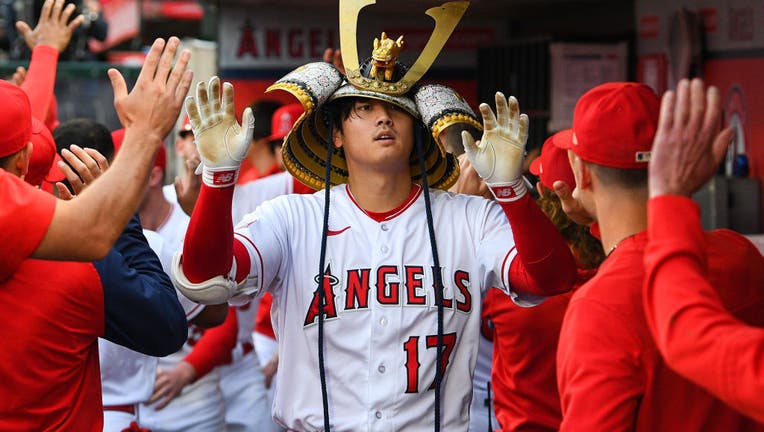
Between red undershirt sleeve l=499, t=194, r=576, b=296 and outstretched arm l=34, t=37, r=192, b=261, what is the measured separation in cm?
97

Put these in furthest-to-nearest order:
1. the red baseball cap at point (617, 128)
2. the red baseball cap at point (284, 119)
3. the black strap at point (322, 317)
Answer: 1. the red baseball cap at point (284, 119)
2. the black strap at point (322, 317)
3. the red baseball cap at point (617, 128)

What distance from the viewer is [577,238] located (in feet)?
12.5

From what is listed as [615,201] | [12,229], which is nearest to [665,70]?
[615,201]

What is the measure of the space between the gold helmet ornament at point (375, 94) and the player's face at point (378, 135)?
0.19 feet

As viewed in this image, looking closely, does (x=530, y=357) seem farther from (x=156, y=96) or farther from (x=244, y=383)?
(x=244, y=383)

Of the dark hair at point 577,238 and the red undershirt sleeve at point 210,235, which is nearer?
the red undershirt sleeve at point 210,235

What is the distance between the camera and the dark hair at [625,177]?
249 centimetres

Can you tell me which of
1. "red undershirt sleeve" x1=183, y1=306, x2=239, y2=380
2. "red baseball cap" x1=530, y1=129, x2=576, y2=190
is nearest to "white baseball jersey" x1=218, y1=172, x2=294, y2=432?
"red undershirt sleeve" x1=183, y1=306, x2=239, y2=380

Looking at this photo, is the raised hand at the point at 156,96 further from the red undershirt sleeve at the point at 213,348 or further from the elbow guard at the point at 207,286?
the red undershirt sleeve at the point at 213,348

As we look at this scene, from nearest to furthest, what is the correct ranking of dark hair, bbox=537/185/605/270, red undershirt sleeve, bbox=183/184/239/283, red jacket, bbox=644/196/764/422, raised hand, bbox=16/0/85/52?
1. red jacket, bbox=644/196/764/422
2. red undershirt sleeve, bbox=183/184/239/283
3. dark hair, bbox=537/185/605/270
4. raised hand, bbox=16/0/85/52

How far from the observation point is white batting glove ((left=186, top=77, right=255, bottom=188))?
9.58 ft

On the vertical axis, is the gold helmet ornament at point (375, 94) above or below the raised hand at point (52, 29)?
below

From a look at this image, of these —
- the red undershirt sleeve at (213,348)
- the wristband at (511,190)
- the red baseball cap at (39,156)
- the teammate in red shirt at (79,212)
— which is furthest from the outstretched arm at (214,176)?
the red undershirt sleeve at (213,348)

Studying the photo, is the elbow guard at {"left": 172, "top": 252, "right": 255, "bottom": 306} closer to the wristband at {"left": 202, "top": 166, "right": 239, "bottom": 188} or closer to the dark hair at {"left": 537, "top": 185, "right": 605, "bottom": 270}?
the wristband at {"left": 202, "top": 166, "right": 239, "bottom": 188}
